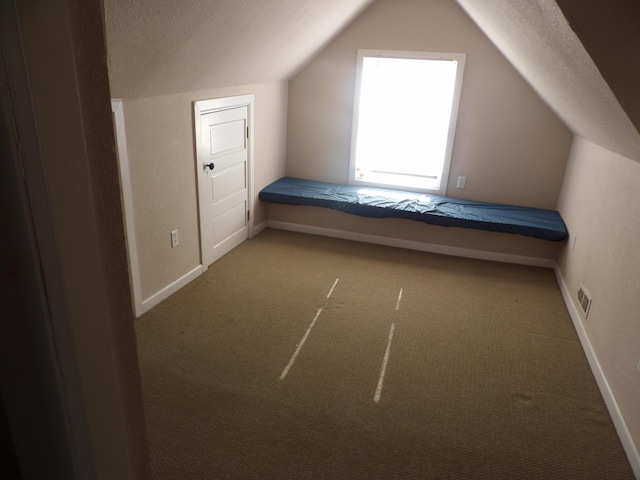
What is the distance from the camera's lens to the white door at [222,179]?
3.38 meters

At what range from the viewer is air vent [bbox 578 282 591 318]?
2883mm

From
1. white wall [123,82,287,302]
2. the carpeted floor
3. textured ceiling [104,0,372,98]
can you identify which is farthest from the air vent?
white wall [123,82,287,302]

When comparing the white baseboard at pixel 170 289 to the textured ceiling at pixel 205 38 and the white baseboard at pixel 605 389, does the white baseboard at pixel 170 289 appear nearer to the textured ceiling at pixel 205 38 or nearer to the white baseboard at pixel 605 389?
the textured ceiling at pixel 205 38

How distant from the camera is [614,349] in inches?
92.0

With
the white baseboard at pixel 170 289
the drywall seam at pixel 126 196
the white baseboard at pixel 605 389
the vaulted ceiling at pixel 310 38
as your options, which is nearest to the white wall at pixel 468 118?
the vaulted ceiling at pixel 310 38

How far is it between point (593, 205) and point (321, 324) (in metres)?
2.10

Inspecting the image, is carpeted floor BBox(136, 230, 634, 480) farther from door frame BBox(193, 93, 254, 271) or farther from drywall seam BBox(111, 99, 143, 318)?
door frame BBox(193, 93, 254, 271)

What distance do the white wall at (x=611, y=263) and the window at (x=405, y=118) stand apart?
4.15ft

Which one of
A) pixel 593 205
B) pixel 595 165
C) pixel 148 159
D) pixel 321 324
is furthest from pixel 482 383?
pixel 148 159

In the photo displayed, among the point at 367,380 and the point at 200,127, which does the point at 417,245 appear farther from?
the point at 200,127

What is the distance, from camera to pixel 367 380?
7.97 feet

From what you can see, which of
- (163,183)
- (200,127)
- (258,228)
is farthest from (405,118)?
(163,183)

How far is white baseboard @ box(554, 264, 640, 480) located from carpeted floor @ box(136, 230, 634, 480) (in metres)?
0.04

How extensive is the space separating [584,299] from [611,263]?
48cm
